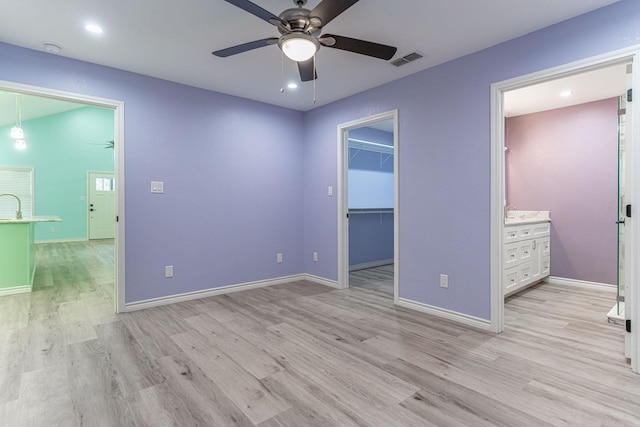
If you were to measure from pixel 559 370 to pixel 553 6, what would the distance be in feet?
7.94

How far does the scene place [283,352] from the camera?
232cm

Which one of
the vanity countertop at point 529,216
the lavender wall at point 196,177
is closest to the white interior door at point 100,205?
the lavender wall at point 196,177

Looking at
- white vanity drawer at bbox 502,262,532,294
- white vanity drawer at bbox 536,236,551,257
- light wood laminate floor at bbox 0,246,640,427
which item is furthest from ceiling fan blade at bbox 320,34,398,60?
white vanity drawer at bbox 536,236,551,257

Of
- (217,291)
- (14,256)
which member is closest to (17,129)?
(14,256)

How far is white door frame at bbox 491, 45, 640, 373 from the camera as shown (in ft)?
6.66

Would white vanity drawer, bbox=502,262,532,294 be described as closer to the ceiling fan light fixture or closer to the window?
the ceiling fan light fixture

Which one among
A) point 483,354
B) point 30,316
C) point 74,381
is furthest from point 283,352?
point 30,316

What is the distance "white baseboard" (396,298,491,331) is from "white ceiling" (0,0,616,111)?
7.78ft

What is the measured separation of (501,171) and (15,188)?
35.5 ft

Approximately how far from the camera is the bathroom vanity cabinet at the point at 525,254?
3500mm

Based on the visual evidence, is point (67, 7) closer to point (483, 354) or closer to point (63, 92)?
point (63, 92)

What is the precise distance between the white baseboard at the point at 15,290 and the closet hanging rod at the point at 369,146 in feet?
15.6

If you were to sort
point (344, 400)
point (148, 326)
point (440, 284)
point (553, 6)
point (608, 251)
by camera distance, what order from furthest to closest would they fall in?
point (608, 251) < point (440, 284) < point (148, 326) < point (553, 6) < point (344, 400)

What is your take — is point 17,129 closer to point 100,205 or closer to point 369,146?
point 100,205
